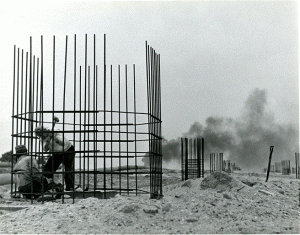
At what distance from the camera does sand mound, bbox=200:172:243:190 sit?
12.2 metres

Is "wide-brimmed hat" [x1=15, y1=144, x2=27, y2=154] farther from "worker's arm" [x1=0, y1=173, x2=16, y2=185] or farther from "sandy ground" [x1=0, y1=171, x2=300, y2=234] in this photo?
"worker's arm" [x1=0, y1=173, x2=16, y2=185]

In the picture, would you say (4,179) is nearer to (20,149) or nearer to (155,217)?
(20,149)

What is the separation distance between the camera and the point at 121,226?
24.1 feet

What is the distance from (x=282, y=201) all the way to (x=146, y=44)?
513 cm

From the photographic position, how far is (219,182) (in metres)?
12.4

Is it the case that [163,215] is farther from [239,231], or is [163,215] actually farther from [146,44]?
[146,44]

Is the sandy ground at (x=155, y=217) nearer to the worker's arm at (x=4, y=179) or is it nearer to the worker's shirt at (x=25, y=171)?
the worker's shirt at (x=25, y=171)

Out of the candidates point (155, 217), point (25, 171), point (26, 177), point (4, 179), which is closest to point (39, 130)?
point (25, 171)

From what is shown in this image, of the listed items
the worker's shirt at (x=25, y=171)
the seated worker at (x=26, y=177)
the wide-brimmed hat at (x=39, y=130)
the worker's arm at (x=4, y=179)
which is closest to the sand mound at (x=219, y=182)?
the seated worker at (x=26, y=177)

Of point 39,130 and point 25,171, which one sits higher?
point 39,130

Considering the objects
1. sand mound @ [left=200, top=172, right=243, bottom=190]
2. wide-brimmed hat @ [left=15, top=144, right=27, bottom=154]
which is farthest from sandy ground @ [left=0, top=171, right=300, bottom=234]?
sand mound @ [left=200, top=172, right=243, bottom=190]

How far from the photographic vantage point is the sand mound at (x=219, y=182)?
40.0 feet

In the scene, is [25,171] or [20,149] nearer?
[25,171]

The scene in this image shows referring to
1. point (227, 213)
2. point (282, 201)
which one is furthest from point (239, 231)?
point (282, 201)
